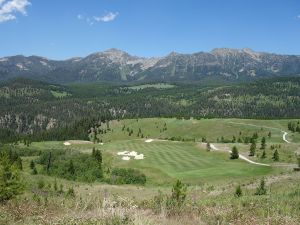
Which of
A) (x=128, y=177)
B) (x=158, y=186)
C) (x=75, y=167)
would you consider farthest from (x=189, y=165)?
(x=75, y=167)

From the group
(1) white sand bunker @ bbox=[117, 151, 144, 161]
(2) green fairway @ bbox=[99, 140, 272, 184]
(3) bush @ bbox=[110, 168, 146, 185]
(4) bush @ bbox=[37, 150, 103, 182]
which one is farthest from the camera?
(1) white sand bunker @ bbox=[117, 151, 144, 161]

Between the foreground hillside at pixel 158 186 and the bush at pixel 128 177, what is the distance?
0.22 m

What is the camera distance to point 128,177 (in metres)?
79.9

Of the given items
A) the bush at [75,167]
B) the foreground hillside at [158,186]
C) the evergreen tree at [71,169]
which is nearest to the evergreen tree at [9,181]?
the foreground hillside at [158,186]

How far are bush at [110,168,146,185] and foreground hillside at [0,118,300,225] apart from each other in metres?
0.22

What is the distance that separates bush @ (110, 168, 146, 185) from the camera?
77750 mm

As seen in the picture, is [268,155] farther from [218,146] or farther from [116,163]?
[116,163]

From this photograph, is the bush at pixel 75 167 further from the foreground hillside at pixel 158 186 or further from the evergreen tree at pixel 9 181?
the evergreen tree at pixel 9 181

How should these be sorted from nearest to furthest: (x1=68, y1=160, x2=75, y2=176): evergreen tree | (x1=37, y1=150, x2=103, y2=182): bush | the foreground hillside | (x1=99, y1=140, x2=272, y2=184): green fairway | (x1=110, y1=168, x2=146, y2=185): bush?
the foreground hillside, (x1=99, y1=140, x2=272, y2=184): green fairway, (x1=110, y1=168, x2=146, y2=185): bush, (x1=37, y1=150, x2=103, y2=182): bush, (x1=68, y1=160, x2=75, y2=176): evergreen tree

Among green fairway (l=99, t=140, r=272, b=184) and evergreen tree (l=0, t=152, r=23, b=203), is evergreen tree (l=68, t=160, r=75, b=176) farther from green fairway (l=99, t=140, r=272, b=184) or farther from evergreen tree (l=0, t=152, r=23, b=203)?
evergreen tree (l=0, t=152, r=23, b=203)

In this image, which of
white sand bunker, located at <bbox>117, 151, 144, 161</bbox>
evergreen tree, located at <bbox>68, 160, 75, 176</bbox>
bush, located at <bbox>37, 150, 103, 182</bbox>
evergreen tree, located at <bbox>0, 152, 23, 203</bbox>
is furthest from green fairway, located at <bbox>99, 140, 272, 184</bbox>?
evergreen tree, located at <bbox>0, 152, 23, 203</bbox>

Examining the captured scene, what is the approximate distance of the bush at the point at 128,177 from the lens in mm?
77750

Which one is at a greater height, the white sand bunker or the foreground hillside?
the foreground hillside

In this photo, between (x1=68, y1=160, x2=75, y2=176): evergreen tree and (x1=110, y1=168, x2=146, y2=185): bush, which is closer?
(x1=110, y1=168, x2=146, y2=185): bush
